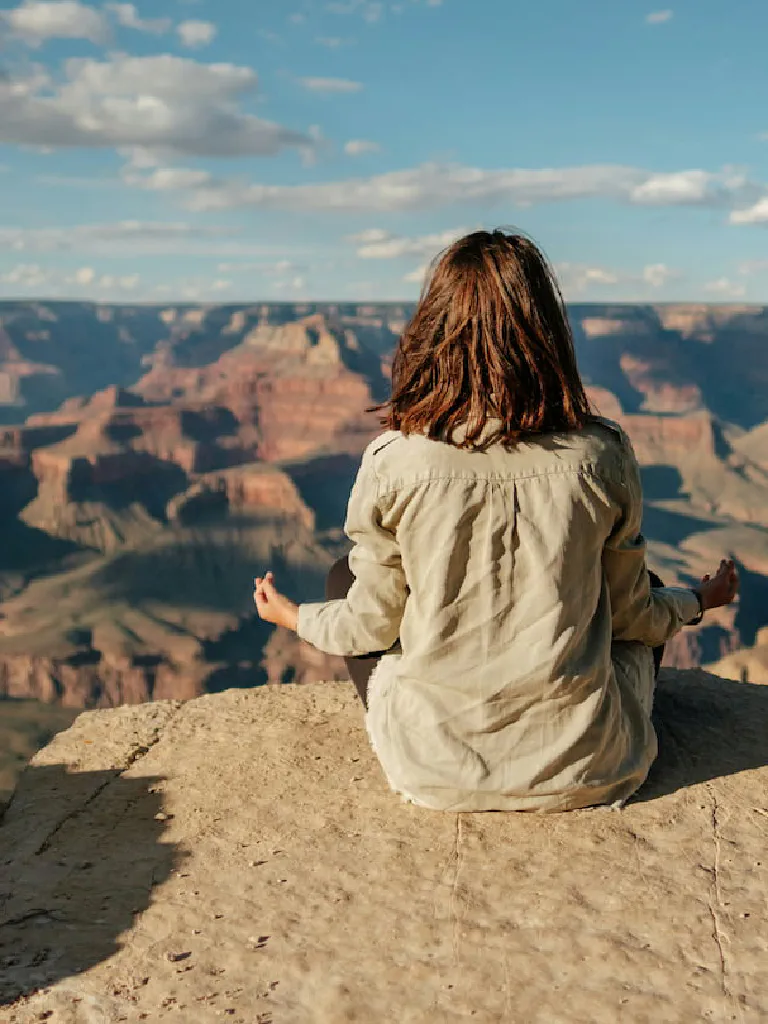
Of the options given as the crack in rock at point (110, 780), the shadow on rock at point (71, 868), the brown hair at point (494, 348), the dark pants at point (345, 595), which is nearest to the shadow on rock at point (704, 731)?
the dark pants at point (345, 595)

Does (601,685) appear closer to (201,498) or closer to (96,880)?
(96,880)

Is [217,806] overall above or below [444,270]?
below

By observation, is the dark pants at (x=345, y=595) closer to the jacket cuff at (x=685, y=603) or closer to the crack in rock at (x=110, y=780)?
the jacket cuff at (x=685, y=603)

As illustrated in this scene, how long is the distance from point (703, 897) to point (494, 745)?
0.63 meters

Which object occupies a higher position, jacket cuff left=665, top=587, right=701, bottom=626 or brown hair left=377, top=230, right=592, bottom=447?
brown hair left=377, top=230, right=592, bottom=447

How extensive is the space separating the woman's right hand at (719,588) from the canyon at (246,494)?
29.2m

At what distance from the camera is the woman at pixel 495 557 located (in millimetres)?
2264

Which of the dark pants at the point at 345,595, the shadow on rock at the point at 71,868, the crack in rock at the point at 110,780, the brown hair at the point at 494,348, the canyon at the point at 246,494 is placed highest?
the brown hair at the point at 494,348

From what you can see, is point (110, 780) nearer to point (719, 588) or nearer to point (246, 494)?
point (719, 588)

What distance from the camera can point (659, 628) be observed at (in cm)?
272

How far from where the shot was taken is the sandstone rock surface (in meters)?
1.99

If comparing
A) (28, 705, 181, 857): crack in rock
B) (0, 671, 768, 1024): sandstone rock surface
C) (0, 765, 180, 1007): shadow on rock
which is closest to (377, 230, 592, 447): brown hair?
(0, 671, 768, 1024): sandstone rock surface

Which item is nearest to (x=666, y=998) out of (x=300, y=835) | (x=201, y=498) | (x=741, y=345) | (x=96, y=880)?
(x=300, y=835)

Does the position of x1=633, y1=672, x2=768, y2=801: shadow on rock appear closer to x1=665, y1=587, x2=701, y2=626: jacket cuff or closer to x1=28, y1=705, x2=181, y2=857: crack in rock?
x1=665, y1=587, x2=701, y2=626: jacket cuff
